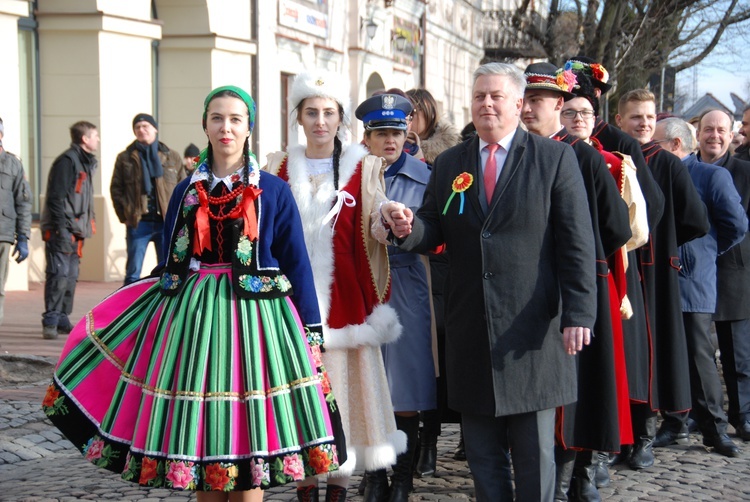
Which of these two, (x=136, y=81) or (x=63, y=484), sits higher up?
(x=136, y=81)

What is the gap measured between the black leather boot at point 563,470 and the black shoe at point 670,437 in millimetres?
1969

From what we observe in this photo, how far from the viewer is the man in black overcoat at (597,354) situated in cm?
498

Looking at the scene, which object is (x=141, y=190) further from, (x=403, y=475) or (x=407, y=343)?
(x=403, y=475)

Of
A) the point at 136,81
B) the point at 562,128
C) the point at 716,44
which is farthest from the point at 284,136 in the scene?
the point at 562,128

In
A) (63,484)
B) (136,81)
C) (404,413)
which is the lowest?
(63,484)

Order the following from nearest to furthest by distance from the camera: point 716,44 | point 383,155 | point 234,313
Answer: point 234,313 → point 383,155 → point 716,44

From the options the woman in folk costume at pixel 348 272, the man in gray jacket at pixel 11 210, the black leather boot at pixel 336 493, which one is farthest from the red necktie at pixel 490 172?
the man in gray jacket at pixel 11 210

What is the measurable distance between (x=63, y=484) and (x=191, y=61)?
12.5 metres

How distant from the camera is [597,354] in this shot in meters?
5.03

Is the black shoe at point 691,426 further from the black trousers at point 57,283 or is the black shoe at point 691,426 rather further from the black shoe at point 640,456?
the black trousers at point 57,283

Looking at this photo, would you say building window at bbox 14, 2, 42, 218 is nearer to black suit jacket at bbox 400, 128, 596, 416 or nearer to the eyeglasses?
the eyeglasses

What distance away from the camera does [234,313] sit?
4066mm

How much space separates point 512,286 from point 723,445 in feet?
9.98

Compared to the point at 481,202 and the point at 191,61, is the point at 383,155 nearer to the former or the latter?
the point at 481,202
